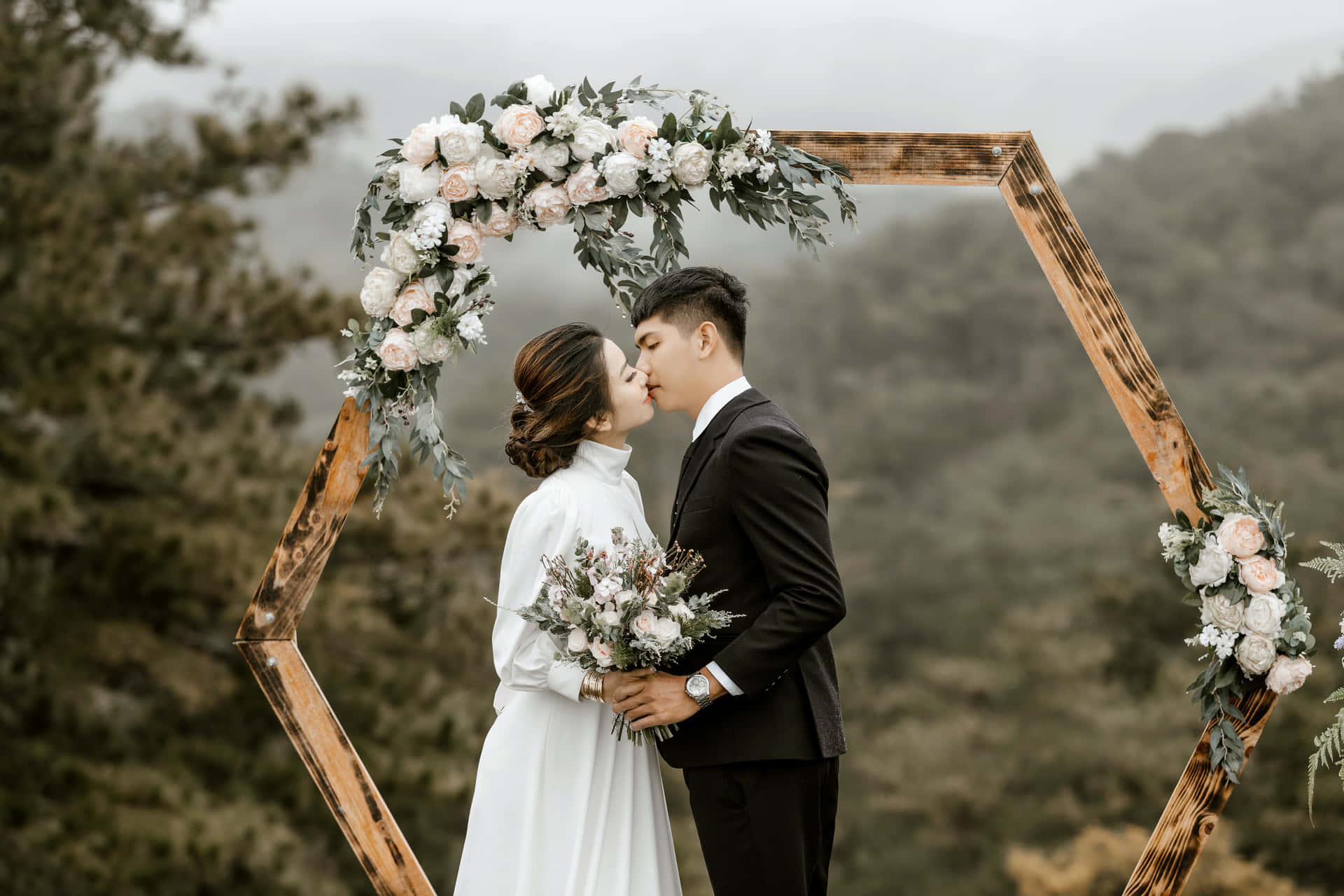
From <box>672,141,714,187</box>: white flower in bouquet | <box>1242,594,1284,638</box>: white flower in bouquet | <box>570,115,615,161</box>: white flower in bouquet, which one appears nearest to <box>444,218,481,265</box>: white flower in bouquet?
<box>570,115,615,161</box>: white flower in bouquet

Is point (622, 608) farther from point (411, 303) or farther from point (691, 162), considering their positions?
point (691, 162)

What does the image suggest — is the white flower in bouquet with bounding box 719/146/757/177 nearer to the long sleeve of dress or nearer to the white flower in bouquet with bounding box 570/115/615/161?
the white flower in bouquet with bounding box 570/115/615/161

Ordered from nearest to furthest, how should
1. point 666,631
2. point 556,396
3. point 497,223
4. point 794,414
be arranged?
1. point 666,631
2. point 556,396
3. point 497,223
4. point 794,414

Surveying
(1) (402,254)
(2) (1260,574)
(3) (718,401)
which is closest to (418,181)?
(1) (402,254)

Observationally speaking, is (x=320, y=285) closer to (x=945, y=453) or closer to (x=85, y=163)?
(x=85, y=163)

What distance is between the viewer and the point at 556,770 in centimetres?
317

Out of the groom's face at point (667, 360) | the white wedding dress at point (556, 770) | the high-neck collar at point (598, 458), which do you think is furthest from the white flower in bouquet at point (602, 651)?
the groom's face at point (667, 360)

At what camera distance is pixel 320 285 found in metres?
9.31

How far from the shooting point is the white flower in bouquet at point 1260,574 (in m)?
3.32

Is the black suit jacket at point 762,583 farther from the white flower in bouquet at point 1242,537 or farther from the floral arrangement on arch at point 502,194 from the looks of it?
the white flower in bouquet at point 1242,537

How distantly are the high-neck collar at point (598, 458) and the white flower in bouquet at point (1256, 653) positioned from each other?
182cm

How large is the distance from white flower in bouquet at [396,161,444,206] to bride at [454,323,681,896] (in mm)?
594

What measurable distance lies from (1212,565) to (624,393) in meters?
1.74

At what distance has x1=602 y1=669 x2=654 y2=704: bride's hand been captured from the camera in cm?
295
